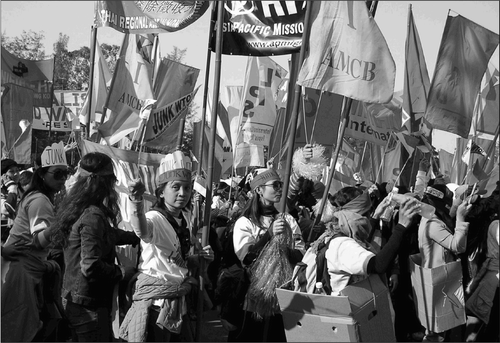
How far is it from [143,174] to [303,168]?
1911 millimetres

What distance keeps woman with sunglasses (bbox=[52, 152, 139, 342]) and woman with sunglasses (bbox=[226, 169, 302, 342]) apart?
1.07 meters

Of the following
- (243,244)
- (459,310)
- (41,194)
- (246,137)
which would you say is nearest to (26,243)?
(41,194)

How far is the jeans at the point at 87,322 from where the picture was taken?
3.85 metres

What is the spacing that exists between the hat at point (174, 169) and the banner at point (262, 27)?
1.40m

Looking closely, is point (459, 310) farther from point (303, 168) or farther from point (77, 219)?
point (77, 219)

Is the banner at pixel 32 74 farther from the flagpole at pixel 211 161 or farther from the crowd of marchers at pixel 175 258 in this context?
the flagpole at pixel 211 161

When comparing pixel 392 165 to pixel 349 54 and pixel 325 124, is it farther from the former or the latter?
pixel 349 54

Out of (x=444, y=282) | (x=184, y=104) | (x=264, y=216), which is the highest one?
(x=184, y=104)

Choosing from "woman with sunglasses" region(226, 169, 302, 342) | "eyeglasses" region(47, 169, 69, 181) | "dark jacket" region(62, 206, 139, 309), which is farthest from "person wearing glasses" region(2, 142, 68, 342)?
"woman with sunglasses" region(226, 169, 302, 342)

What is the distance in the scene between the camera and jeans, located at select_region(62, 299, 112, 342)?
385 cm

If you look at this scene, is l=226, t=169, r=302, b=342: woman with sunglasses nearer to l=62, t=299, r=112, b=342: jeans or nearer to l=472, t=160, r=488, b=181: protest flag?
l=62, t=299, r=112, b=342: jeans

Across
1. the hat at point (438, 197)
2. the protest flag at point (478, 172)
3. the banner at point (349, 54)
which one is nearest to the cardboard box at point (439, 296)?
the hat at point (438, 197)

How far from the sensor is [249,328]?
185 inches

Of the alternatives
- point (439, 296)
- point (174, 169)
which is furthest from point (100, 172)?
point (439, 296)
